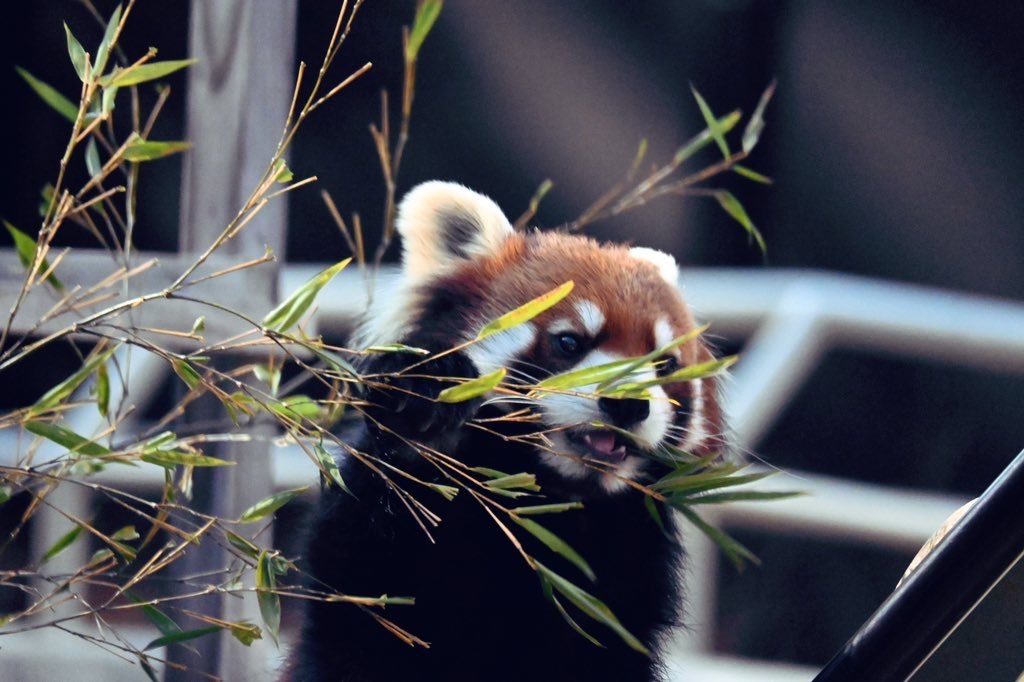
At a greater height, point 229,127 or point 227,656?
point 229,127

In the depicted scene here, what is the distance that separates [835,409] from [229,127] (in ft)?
8.66

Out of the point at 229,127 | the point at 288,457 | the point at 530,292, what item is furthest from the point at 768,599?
the point at 229,127

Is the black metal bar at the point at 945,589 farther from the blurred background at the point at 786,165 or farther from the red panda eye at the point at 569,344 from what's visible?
the blurred background at the point at 786,165

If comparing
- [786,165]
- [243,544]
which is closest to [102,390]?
[243,544]

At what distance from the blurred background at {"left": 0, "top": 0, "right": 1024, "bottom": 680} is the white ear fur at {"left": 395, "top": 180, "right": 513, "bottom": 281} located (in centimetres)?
197

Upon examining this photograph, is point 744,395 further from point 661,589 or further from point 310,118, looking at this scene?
point 310,118

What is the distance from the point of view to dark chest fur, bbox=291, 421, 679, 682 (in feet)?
5.54

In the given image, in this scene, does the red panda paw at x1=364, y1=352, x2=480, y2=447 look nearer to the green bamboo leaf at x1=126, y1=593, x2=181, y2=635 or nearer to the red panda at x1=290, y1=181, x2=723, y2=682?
the red panda at x1=290, y1=181, x2=723, y2=682

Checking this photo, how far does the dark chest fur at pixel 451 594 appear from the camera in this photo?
169 centimetres

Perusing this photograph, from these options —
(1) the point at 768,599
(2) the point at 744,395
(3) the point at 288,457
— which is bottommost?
(1) the point at 768,599

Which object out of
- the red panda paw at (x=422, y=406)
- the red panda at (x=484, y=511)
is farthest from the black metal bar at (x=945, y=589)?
the red panda paw at (x=422, y=406)

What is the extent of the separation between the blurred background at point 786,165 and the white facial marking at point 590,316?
6.75ft

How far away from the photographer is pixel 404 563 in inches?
66.7

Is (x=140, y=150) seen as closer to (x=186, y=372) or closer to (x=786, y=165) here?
(x=186, y=372)
